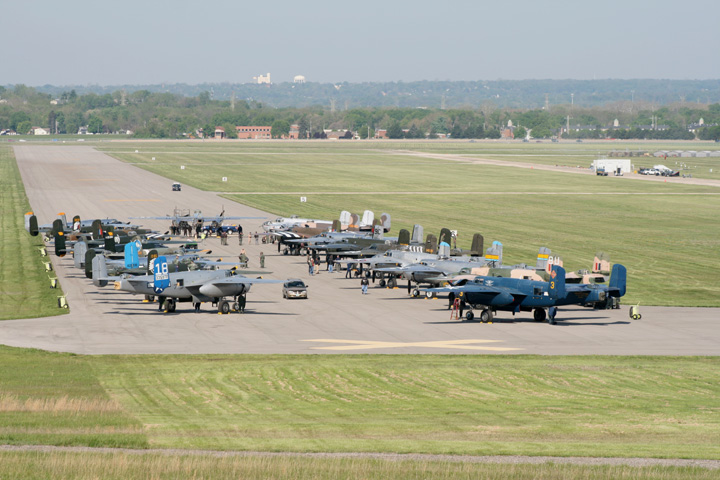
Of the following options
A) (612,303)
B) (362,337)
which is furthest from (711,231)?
(362,337)

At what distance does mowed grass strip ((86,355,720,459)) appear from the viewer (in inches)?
1261

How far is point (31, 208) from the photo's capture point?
13712 centimetres

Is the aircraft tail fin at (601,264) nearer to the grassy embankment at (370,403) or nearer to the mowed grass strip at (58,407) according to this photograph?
the grassy embankment at (370,403)

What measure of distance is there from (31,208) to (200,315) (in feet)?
272

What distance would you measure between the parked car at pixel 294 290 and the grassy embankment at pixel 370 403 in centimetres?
2069

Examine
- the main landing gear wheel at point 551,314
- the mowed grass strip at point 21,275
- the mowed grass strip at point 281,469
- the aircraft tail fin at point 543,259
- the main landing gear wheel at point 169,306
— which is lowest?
the mowed grass strip at point 21,275

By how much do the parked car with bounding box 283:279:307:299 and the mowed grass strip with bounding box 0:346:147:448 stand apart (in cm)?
2281

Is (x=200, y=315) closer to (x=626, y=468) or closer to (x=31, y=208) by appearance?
(x=626, y=468)

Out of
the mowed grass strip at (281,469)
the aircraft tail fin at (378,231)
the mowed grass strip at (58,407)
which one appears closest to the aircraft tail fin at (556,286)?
the mowed grass strip at (58,407)

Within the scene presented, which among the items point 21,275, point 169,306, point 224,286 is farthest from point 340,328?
point 21,275

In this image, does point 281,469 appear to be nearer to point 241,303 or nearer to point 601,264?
point 241,303

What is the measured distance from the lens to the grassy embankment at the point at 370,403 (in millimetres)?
31906

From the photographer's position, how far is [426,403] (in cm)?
3956

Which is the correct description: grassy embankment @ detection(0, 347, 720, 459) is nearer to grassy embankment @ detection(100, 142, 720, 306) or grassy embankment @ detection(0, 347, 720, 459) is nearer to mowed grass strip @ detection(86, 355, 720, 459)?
mowed grass strip @ detection(86, 355, 720, 459)
